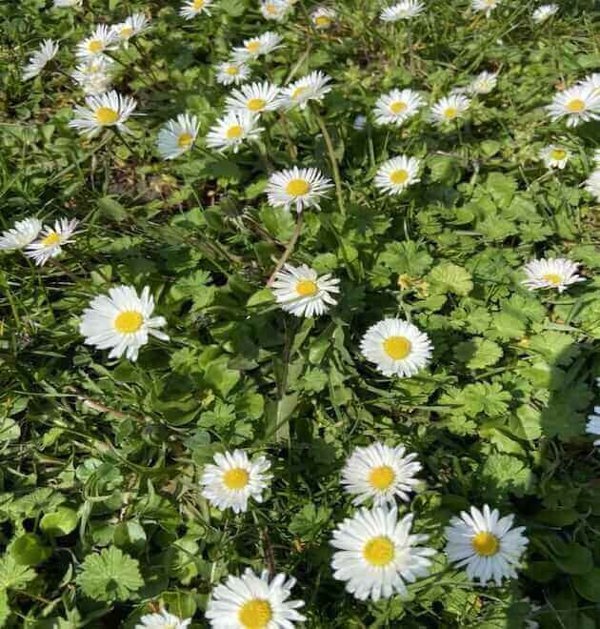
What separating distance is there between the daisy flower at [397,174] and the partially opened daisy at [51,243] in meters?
1.10

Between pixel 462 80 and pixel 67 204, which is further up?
pixel 462 80

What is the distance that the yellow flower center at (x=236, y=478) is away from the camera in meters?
1.66

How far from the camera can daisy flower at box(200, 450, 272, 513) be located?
1.63 metres

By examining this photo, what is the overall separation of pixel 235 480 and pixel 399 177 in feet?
4.13

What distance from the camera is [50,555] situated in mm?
1796

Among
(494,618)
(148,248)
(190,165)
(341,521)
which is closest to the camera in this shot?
(494,618)

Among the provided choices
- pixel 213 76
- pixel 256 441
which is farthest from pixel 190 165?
pixel 256 441

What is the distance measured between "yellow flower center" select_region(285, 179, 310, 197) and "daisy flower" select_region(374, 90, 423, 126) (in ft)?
1.94

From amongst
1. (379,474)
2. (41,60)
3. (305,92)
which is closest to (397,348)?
(379,474)

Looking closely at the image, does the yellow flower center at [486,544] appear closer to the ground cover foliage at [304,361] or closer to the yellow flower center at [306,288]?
the ground cover foliage at [304,361]

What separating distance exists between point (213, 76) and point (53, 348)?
152 centimetres

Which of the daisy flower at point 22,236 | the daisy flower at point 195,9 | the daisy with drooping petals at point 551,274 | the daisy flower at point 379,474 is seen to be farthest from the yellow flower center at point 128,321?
the daisy flower at point 195,9

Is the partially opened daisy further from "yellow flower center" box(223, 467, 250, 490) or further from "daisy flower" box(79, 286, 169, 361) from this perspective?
"yellow flower center" box(223, 467, 250, 490)

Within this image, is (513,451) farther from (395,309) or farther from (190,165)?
(190,165)
